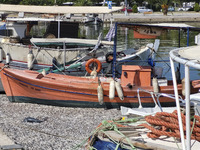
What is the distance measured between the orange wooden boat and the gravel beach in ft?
0.87

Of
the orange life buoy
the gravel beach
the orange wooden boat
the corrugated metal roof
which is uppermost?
the corrugated metal roof

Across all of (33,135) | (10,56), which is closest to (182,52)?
(33,135)

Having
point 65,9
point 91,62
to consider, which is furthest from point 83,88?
point 65,9

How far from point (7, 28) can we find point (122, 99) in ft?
25.4

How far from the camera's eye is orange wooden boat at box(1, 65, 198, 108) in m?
13.7

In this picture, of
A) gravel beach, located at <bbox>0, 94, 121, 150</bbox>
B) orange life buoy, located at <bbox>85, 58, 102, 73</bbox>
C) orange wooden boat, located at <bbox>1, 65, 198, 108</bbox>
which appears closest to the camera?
gravel beach, located at <bbox>0, 94, 121, 150</bbox>

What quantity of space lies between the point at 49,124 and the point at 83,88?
2.04 meters

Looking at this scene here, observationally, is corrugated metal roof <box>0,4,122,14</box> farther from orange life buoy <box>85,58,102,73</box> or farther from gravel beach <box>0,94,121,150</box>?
gravel beach <box>0,94,121,150</box>

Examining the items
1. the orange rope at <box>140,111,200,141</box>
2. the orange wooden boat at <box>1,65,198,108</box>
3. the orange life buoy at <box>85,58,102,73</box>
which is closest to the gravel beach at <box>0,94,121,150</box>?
the orange wooden boat at <box>1,65,198,108</box>

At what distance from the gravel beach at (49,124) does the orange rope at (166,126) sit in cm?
307

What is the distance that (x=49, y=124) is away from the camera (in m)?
12.1

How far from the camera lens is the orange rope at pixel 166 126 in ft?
23.6

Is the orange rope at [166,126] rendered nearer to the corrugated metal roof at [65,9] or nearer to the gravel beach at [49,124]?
the gravel beach at [49,124]

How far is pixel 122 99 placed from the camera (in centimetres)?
1361
